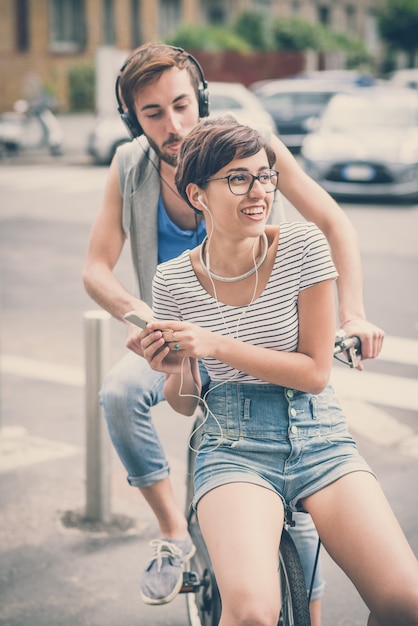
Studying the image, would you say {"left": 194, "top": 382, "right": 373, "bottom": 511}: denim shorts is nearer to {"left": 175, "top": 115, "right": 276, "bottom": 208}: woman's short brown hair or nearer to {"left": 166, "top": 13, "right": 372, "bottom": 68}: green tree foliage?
{"left": 175, "top": 115, "right": 276, "bottom": 208}: woman's short brown hair

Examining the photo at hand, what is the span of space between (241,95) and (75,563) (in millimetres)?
17083

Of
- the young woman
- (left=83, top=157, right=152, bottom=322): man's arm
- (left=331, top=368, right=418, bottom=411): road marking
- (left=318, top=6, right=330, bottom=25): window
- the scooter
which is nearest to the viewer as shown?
the young woman

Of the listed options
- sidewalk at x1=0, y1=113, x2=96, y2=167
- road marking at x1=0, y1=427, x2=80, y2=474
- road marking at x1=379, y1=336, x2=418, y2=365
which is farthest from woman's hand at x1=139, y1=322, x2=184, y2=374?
sidewalk at x1=0, y1=113, x2=96, y2=167

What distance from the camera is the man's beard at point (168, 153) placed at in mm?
3326

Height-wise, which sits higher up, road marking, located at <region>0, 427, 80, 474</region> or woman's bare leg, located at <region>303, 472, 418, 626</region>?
woman's bare leg, located at <region>303, 472, 418, 626</region>

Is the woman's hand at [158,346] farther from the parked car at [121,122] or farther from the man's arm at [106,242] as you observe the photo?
the parked car at [121,122]

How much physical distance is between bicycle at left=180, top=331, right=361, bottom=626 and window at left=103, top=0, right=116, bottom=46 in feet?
106

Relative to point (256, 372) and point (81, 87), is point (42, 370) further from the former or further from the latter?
point (81, 87)

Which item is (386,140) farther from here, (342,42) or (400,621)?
(342,42)

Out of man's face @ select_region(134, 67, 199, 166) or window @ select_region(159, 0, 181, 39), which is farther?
window @ select_region(159, 0, 181, 39)

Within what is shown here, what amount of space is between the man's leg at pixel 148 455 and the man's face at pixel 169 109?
760 mm

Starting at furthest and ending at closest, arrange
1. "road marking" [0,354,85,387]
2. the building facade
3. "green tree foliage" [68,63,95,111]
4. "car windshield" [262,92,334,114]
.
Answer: "green tree foliage" [68,63,95,111] → the building facade → "car windshield" [262,92,334,114] → "road marking" [0,354,85,387]

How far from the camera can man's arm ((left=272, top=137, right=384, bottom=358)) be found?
3123 mm

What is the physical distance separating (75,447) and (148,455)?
7.38 ft
